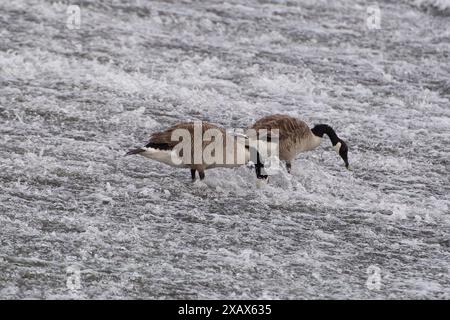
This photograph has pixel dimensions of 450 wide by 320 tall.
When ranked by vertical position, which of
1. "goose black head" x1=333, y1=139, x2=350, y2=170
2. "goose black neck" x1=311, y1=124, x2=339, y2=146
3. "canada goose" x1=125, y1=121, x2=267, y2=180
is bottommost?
"canada goose" x1=125, y1=121, x2=267, y2=180

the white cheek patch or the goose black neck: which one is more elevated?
the goose black neck

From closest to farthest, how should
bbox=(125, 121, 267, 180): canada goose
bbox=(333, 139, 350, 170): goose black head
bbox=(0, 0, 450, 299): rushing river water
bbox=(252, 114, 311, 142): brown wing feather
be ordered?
bbox=(0, 0, 450, 299): rushing river water < bbox=(125, 121, 267, 180): canada goose < bbox=(252, 114, 311, 142): brown wing feather < bbox=(333, 139, 350, 170): goose black head

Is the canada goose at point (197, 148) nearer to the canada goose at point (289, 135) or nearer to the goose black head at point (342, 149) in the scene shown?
the canada goose at point (289, 135)

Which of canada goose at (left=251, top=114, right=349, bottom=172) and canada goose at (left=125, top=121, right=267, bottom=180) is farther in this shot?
canada goose at (left=251, top=114, right=349, bottom=172)

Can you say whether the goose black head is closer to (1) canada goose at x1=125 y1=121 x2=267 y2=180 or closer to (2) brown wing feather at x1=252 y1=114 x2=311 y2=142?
(2) brown wing feather at x1=252 y1=114 x2=311 y2=142

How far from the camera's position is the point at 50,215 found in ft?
29.9

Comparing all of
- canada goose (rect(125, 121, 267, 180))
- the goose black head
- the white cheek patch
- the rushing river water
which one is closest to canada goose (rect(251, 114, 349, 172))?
the goose black head

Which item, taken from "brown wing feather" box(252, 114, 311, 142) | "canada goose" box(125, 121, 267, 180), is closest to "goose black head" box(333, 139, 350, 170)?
"brown wing feather" box(252, 114, 311, 142)

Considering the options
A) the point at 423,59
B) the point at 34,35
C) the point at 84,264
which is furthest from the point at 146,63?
→ the point at 84,264

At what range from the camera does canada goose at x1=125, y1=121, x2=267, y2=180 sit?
968 centimetres

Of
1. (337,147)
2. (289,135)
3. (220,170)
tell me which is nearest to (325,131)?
(337,147)

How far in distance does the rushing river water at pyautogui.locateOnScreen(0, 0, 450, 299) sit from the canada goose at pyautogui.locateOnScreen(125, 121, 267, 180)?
0.41 m

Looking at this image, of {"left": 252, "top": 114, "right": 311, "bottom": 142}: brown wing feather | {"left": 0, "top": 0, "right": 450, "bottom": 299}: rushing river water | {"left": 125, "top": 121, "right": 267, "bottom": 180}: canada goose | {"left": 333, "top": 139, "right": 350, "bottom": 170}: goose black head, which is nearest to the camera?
{"left": 0, "top": 0, "right": 450, "bottom": 299}: rushing river water

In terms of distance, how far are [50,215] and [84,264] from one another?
1.19 meters
